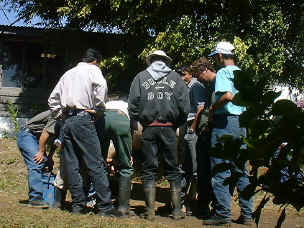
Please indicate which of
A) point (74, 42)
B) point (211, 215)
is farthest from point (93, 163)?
point (74, 42)

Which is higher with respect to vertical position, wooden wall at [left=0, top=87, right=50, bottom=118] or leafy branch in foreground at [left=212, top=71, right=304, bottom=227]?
wooden wall at [left=0, top=87, right=50, bottom=118]

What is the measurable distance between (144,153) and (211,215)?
43.0 inches

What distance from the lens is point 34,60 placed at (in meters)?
14.2

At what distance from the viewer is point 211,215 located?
642cm

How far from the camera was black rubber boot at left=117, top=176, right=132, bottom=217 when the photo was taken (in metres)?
6.35

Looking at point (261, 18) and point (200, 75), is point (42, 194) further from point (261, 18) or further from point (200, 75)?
point (261, 18)

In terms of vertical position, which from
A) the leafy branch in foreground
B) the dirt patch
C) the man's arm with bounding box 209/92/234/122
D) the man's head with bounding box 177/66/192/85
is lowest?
the dirt patch

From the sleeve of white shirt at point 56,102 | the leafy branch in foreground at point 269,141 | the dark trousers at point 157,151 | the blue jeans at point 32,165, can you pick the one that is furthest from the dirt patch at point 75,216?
the leafy branch in foreground at point 269,141

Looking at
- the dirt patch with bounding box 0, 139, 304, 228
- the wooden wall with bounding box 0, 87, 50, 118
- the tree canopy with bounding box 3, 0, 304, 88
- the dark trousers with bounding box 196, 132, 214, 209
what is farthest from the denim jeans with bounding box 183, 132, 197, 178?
the wooden wall with bounding box 0, 87, 50, 118

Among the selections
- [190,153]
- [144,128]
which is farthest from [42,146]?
[190,153]

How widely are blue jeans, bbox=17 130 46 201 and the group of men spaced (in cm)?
16

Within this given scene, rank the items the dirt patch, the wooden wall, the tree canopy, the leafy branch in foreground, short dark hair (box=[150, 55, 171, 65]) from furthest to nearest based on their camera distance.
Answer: the wooden wall
the tree canopy
short dark hair (box=[150, 55, 171, 65])
the dirt patch
the leafy branch in foreground

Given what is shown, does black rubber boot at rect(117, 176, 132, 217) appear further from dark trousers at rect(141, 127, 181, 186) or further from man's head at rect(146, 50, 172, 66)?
man's head at rect(146, 50, 172, 66)

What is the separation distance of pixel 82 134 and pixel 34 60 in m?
8.61
